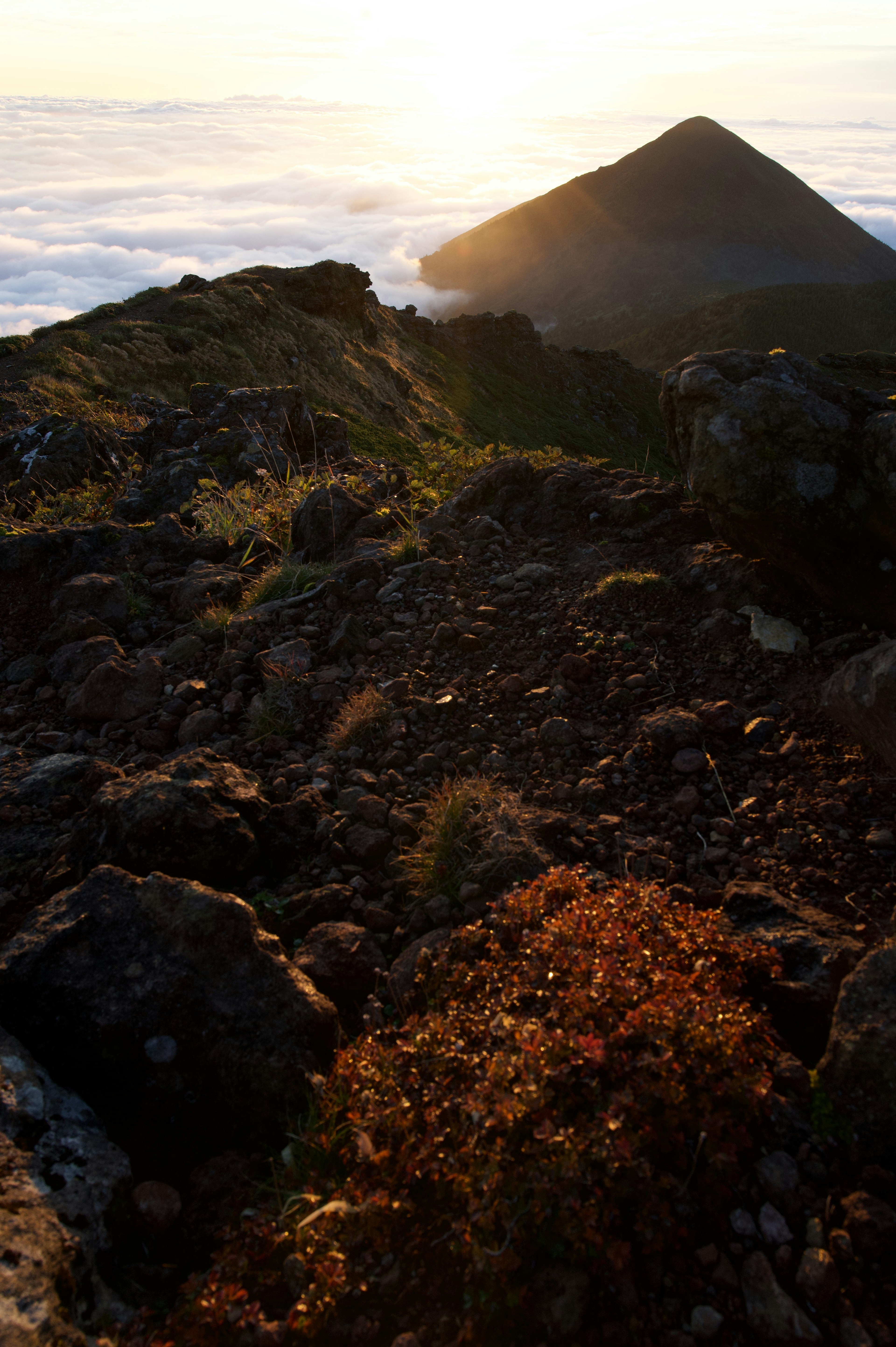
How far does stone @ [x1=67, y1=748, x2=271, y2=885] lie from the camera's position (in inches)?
135

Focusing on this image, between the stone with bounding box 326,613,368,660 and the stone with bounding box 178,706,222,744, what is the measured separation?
1.02 meters

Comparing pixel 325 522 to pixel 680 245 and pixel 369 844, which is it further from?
pixel 680 245

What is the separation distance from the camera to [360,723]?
4715 mm

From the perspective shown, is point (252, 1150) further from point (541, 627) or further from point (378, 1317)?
point (541, 627)

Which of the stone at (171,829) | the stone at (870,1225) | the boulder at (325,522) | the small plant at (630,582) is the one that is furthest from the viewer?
the boulder at (325,522)

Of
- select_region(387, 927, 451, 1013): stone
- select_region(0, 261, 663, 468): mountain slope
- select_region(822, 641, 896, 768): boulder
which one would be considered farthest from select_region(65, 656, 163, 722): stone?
select_region(0, 261, 663, 468): mountain slope

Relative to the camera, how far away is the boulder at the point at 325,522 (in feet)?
23.7

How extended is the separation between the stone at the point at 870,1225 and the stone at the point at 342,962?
189 cm

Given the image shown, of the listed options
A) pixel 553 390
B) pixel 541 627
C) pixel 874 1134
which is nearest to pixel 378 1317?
pixel 874 1134

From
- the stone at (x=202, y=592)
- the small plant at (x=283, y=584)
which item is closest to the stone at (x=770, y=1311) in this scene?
the small plant at (x=283, y=584)

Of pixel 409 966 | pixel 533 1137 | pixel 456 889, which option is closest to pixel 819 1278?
pixel 533 1137

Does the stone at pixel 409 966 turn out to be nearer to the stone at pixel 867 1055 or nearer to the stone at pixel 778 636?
the stone at pixel 867 1055

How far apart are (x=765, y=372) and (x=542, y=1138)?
534cm

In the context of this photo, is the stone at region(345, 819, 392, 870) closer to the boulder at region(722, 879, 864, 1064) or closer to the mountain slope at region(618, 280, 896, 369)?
the boulder at region(722, 879, 864, 1064)
